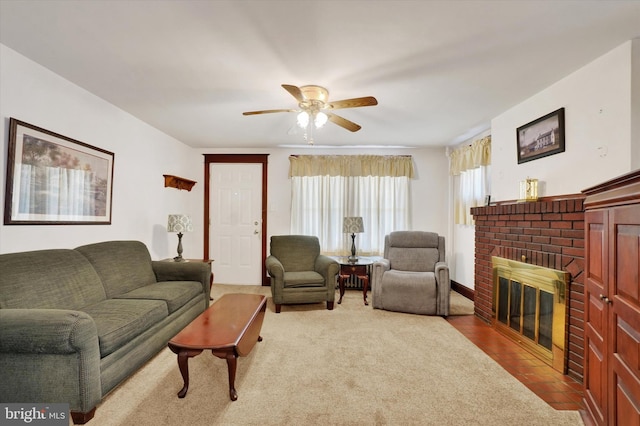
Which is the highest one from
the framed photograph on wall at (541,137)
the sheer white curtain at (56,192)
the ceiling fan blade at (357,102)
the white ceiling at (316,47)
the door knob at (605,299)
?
the white ceiling at (316,47)

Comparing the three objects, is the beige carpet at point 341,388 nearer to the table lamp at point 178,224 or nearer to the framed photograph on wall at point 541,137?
the table lamp at point 178,224

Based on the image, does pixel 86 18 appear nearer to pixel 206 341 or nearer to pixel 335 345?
pixel 206 341

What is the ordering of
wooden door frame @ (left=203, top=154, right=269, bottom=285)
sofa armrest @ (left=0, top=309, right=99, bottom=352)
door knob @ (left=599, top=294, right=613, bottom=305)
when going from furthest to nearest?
wooden door frame @ (left=203, top=154, right=269, bottom=285), sofa armrest @ (left=0, top=309, right=99, bottom=352), door knob @ (left=599, top=294, right=613, bottom=305)

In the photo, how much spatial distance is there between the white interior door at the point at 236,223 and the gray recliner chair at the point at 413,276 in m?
2.18

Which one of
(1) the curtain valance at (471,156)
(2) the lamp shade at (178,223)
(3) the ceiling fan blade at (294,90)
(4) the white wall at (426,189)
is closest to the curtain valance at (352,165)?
(4) the white wall at (426,189)

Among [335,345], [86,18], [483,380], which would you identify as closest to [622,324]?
[483,380]

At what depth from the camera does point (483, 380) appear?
214cm

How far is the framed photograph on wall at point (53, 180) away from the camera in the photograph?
2170 mm

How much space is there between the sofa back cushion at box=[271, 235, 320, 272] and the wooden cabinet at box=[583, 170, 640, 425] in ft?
9.91

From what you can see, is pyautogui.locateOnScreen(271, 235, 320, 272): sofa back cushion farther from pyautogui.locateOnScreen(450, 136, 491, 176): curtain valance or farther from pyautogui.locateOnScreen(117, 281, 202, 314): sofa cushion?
pyautogui.locateOnScreen(450, 136, 491, 176): curtain valance

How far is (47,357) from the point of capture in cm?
161

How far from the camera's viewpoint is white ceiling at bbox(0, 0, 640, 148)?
1.66m

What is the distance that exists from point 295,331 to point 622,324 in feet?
8.06

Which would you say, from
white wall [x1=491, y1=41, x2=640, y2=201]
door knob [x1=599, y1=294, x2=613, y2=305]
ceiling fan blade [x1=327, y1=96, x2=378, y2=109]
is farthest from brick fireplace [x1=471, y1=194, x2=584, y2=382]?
ceiling fan blade [x1=327, y1=96, x2=378, y2=109]
